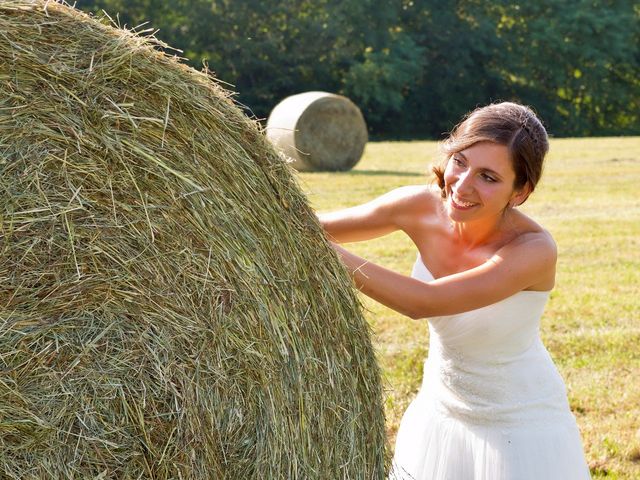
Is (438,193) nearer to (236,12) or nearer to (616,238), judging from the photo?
(616,238)

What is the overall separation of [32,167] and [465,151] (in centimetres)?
133

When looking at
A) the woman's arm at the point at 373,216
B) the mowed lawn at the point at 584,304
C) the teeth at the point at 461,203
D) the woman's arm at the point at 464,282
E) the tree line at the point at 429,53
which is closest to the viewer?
the woman's arm at the point at 464,282

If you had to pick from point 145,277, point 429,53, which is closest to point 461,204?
point 145,277

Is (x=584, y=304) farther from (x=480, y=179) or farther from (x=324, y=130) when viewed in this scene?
(x=324, y=130)

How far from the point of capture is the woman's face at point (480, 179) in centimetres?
299

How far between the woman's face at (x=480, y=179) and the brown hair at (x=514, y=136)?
19 millimetres

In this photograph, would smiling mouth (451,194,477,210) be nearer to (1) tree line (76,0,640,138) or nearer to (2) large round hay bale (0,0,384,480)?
(2) large round hay bale (0,0,384,480)

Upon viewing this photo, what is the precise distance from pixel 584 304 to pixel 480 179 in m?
3.82

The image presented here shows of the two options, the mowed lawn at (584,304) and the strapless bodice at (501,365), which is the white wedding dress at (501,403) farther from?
the mowed lawn at (584,304)

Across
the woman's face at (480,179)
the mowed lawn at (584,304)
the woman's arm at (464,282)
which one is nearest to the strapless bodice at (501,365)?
the woman's arm at (464,282)

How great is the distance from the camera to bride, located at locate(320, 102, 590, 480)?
301cm

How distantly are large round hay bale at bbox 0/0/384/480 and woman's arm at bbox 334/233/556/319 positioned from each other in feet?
0.94

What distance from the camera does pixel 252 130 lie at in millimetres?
2598

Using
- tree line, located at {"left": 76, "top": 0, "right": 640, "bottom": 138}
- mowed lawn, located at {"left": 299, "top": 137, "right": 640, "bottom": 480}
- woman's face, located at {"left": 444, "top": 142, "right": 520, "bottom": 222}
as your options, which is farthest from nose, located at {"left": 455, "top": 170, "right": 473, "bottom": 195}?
tree line, located at {"left": 76, "top": 0, "right": 640, "bottom": 138}
